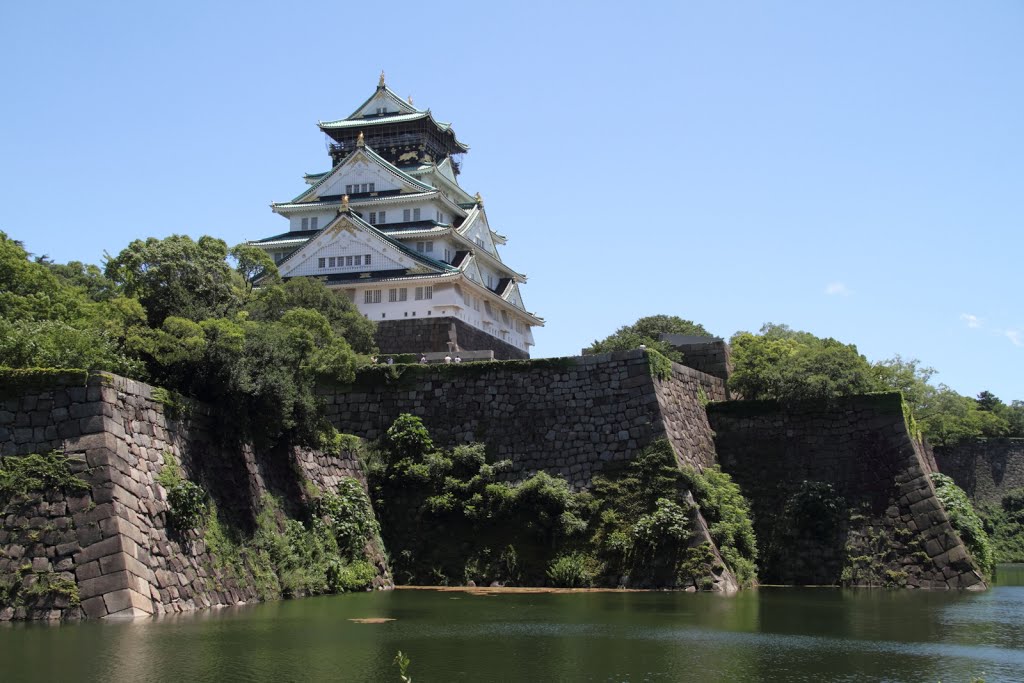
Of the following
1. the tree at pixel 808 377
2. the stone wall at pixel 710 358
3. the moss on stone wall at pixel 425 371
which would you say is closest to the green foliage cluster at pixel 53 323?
the moss on stone wall at pixel 425 371

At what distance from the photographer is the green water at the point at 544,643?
1266 centimetres

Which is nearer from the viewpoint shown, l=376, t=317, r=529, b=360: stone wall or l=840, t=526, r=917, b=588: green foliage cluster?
l=840, t=526, r=917, b=588: green foliage cluster

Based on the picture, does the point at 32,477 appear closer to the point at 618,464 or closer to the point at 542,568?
the point at 542,568

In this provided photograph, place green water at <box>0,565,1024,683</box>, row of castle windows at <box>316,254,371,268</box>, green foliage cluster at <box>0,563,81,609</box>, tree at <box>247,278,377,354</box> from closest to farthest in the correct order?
green water at <box>0,565,1024,683</box>, green foliage cluster at <box>0,563,81,609</box>, tree at <box>247,278,377,354</box>, row of castle windows at <box>316,254,371,268</box>

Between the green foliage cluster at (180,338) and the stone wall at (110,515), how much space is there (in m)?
1.14

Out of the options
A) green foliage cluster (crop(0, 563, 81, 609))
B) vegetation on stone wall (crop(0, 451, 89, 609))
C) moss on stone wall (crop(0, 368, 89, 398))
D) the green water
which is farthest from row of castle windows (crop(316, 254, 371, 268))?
green foliage cluster (crop(0, 563, 81, 609))

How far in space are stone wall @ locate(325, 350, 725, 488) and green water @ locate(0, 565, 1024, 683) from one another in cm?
558

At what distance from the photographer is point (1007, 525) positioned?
148 ft

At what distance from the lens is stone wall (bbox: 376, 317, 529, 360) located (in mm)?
41656

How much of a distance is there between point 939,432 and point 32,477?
38.5 metres

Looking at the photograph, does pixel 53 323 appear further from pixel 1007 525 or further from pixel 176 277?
pixel 1007 525

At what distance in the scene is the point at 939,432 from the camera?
45688mm

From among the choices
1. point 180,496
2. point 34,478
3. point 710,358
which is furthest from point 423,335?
point 34,478

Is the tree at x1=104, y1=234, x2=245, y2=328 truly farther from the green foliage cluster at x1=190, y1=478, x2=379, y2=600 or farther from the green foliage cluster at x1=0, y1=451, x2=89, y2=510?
the green foliage cluster at x1=0, y1=451, x2=89, y2=510
